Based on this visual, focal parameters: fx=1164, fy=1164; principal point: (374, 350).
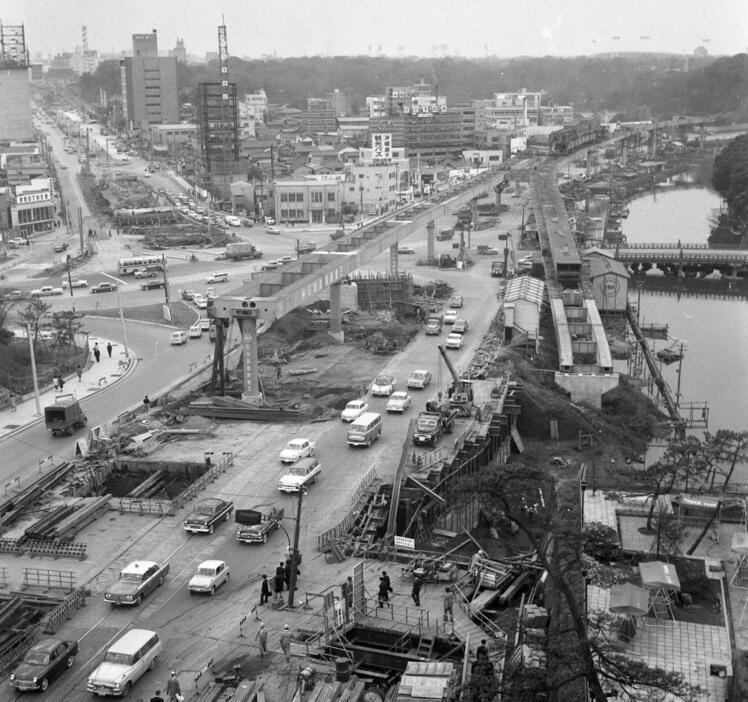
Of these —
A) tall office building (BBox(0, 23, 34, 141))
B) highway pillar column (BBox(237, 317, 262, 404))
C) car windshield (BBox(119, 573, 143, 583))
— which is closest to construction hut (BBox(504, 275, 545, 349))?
highway pillar column (BBox(237, 317, 262, 404))

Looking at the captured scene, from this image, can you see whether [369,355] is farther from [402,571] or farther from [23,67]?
[23,67]

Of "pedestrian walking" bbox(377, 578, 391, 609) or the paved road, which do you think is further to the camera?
the paved road

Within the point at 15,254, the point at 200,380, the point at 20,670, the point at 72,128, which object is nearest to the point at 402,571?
the point at 20,670

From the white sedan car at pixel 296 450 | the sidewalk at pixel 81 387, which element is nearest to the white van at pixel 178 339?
the sidewalk at pixel 81 387

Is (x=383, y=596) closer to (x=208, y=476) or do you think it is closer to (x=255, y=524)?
(x=255, y=524)

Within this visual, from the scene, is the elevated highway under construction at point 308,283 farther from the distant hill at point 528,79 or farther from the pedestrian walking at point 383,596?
the distant hill at point 528,79

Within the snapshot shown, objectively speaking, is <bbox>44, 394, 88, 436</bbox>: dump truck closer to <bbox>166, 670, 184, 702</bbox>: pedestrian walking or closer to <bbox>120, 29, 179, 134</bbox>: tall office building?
<bbox>166, 670, 184, 702</bbox>: pedestrian walking
